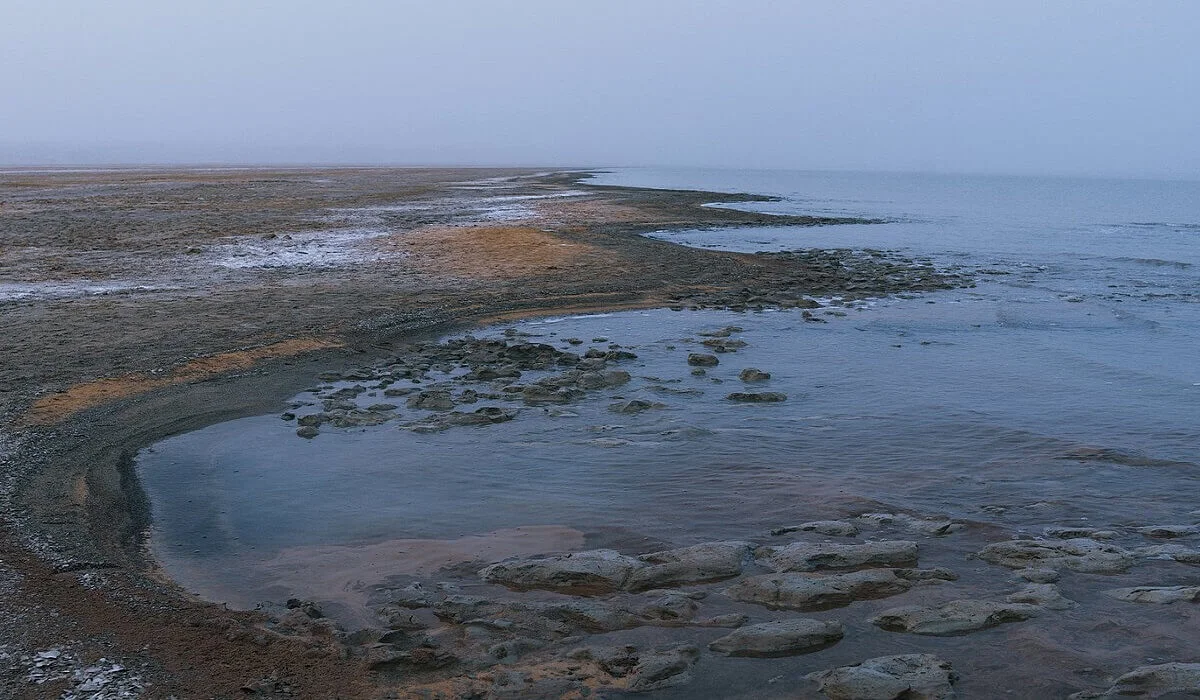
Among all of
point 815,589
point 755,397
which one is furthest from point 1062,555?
point 755,397

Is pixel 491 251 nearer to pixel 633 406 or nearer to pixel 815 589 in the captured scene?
pixel 633 406

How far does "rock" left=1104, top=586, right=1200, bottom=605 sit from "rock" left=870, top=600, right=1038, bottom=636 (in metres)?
0.75

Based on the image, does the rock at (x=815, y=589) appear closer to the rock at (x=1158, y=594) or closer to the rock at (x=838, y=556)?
the rock at (x=838, y=556)

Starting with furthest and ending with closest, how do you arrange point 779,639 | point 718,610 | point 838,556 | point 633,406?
point 633,406
point 838,556
point 718,610
point 779,639

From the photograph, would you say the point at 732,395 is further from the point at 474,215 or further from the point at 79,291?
the point at 474,215

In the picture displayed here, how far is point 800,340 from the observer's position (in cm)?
1659

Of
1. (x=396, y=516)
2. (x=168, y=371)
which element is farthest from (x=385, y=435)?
(x=168, y=371)

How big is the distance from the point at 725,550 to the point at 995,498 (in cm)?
309

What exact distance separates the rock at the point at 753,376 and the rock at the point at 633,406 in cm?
199

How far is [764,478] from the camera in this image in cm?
937

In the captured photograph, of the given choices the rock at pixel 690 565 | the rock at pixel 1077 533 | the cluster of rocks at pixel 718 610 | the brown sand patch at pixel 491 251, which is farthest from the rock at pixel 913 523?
the brown sand patch at pixel 491 251

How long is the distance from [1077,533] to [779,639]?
348 centimetres

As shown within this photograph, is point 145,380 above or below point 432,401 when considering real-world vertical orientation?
above

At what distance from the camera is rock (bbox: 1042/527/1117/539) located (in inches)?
308
